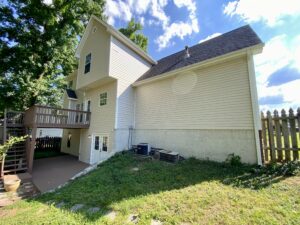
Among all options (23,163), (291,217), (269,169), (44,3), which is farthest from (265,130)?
(44,3)

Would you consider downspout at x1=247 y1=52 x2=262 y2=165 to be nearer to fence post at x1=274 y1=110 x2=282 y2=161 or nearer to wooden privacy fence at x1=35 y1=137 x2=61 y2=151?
fence post at x1=274 y1=110 x2=282 y2=161

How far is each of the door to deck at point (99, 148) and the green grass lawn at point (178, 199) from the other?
4.21 m

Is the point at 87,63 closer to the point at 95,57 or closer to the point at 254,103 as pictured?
the point at 95,57

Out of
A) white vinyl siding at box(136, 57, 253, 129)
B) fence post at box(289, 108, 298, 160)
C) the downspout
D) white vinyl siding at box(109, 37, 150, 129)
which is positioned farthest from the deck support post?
fence post at box(289, 108, 298, 160)

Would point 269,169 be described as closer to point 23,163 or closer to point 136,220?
point 136,220

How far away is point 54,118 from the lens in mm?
10742

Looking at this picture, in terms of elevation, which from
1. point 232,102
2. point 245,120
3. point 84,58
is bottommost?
point 245,120

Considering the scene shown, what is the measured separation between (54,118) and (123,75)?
5.50 m

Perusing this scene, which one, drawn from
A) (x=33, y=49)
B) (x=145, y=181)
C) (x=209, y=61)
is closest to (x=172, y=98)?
(x=209, y=61)

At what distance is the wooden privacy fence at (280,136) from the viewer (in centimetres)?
566

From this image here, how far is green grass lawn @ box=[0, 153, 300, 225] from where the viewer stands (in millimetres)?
3436

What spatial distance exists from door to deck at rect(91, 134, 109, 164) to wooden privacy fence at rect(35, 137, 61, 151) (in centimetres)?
856

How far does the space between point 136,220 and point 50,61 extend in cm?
1659

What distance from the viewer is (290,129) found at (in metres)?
5.76
